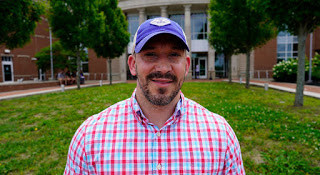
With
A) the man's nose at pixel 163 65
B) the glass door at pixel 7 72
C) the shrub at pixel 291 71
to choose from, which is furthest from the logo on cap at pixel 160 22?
the glass door at pixel 7 72

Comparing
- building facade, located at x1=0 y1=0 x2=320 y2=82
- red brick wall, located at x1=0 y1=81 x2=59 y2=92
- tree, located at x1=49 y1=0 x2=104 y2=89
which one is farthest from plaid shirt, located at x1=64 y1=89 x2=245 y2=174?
building facade, located at x1=0 y1=0 x2=320 y2=82

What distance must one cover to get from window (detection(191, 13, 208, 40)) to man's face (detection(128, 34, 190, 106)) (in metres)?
29.4

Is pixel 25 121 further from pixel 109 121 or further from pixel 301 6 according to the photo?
pixel 301 6

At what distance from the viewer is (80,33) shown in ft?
46.5

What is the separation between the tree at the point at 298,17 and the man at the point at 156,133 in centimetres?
746

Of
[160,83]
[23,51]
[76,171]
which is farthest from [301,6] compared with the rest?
[23,51]

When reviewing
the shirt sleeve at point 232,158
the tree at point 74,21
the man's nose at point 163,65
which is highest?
the tree at point 74,21

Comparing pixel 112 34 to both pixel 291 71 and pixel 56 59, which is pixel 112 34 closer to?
pixel 56 59

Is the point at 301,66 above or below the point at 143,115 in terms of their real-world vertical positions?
above

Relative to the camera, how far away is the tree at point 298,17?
A: 694 centimetres

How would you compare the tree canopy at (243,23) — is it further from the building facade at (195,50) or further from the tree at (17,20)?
the building facade at (195,50)

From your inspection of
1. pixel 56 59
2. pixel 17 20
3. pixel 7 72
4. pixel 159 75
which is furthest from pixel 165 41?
pixel 7 72

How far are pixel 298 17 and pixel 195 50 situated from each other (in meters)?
22.0

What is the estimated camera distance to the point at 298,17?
23.5 ft
